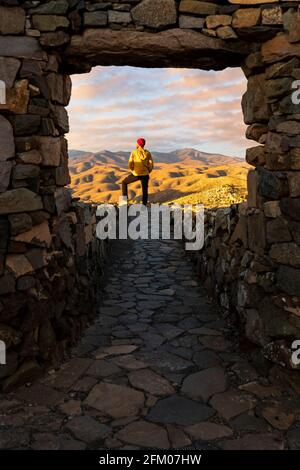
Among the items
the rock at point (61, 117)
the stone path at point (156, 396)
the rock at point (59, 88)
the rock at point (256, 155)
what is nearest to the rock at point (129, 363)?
the stone path at point (156, 396)

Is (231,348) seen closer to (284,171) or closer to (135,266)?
(284,171)

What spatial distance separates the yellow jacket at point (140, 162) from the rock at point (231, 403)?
7732 mm

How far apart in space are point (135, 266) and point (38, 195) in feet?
14.6

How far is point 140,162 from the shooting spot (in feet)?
33.9

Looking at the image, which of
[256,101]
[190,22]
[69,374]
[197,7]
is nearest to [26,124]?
[190,22]

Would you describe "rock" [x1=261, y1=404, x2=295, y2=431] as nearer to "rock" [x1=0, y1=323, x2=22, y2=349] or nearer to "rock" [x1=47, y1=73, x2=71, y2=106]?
"rock" [x1=0, y1=323, x2=22, y2=349]

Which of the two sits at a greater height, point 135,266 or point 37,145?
point 37,145

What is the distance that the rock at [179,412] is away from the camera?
9.76ft

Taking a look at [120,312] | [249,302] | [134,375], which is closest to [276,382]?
[249,302]

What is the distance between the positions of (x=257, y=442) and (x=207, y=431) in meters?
0.35

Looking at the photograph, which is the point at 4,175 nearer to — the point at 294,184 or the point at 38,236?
the point at 38,236

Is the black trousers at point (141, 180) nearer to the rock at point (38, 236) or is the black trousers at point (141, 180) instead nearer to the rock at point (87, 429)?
the rock at point (38, 236)
